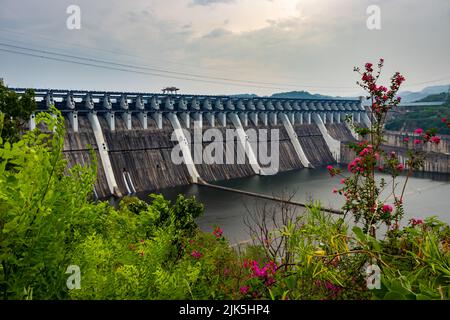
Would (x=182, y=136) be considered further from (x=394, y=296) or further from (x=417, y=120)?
(x=417, y=120)

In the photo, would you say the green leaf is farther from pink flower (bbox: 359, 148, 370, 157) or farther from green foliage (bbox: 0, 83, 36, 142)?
green foliage (bbox: 0, 83, 36, 142)

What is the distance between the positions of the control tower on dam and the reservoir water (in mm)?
2665

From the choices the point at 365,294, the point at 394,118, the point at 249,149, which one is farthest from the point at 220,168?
the point at 394,118

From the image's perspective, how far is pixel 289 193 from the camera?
35469mm

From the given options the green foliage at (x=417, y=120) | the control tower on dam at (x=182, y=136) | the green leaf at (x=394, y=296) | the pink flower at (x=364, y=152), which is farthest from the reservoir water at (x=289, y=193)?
the green foliage at (x=417, y=120)

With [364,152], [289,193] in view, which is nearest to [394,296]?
[364,152]

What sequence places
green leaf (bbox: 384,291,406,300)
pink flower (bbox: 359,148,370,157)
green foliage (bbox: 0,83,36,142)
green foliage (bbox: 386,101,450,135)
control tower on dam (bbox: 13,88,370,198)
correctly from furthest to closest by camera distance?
1. green foliage (bbox: 386,101,450,135)
2. control tower on dam (bbox: 13,88,370,198)
3. green foliage (bbox: 0,83,36,142)
4. pink flower (bbox: 359,148,370,157)
5. green leaf (bbox: 384,291,406,300)

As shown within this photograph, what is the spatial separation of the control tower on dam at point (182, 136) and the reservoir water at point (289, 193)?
266 centimetres

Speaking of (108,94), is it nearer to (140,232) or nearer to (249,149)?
(249,149)

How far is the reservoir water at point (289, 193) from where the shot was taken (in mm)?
27672

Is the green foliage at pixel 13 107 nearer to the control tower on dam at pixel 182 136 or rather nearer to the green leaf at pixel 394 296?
the control tower on dam at pixel 182 136

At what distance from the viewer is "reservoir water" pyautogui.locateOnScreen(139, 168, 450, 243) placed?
90.8 feet

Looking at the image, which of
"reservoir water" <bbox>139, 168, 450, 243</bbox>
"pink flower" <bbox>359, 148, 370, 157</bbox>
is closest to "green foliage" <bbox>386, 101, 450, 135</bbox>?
"reservoir water" <bbox>139, 168, 450, 243</bbox>

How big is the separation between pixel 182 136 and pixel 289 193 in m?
14.9
